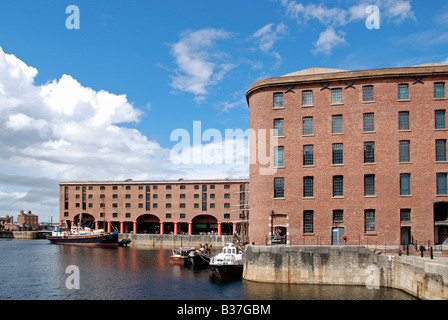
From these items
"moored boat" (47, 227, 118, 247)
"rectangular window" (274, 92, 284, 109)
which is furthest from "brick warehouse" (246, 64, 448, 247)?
"moored boat" (47, 227, 118, 247)

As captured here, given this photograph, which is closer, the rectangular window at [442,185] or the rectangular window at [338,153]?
the rectangular window at [442,185]

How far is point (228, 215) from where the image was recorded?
351 feet

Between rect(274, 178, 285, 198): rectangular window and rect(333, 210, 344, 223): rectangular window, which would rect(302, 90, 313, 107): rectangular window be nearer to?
rect(274, 178, 285, 198): rectangular window

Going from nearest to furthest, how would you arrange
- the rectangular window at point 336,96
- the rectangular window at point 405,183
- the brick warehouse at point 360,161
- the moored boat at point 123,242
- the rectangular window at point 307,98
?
the brick warehouse at point 360,161, the rectangular window at point 405,183, the rectangular window at point 336,96, the rectangular window at point 307,98, the moored boat at point 123,242

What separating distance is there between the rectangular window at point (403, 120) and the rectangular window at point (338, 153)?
21.1 feet

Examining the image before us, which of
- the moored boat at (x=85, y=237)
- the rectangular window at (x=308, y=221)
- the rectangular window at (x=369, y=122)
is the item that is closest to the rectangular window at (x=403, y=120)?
the rectangular window at (x=369, y=122)

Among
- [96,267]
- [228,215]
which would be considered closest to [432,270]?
[96,267]

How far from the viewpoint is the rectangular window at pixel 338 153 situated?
43.8 m

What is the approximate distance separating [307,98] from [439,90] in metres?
13.8

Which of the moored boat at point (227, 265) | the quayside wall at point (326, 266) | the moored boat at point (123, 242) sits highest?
the quayside wall at point (326, 266)

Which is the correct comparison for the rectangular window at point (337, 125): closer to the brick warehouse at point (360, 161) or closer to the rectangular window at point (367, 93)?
the brick warehouse at point (360, 161)

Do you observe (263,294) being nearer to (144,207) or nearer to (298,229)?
(298,229)

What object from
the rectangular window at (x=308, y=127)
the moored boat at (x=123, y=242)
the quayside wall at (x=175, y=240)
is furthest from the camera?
the moored boat at (x=123, y=242)

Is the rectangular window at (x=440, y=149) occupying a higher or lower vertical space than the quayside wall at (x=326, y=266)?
higher
